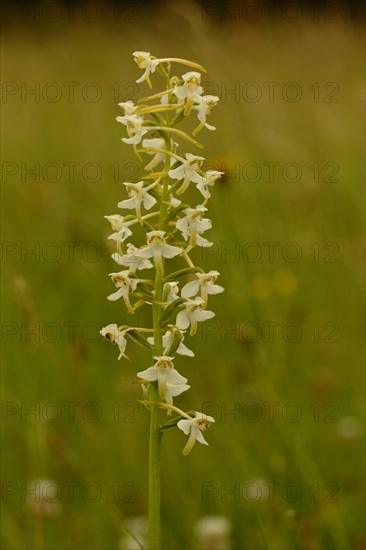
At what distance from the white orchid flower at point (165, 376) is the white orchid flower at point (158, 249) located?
179mm

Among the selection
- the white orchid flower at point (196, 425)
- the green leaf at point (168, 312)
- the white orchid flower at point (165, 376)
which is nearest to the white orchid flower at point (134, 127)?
the green leaf at point (168, 312)

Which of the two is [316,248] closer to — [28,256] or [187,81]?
[28,256]

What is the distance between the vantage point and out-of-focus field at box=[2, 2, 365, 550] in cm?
275

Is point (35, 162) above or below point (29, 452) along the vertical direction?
above

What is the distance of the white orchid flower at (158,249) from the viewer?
5.19 feet

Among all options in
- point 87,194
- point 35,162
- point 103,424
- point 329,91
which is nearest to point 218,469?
point 103,424

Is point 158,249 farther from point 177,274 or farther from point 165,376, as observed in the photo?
point 165,376

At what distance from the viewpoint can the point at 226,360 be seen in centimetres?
373

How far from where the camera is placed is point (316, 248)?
4609 millimetres

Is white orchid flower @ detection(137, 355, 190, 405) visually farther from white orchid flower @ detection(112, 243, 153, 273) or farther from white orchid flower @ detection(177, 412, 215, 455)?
white orchid flower @ detection(112, 243, 153, 273)

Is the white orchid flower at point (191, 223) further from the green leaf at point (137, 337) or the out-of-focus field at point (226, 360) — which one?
the out-of-focus field at point (226, 360)

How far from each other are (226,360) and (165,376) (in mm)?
2195

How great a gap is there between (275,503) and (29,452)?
39.6 inches

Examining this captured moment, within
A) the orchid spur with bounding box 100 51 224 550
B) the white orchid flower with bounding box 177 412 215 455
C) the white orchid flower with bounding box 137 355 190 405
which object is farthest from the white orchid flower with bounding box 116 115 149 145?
the white orchid flower with bounding box 177 412 215 455
